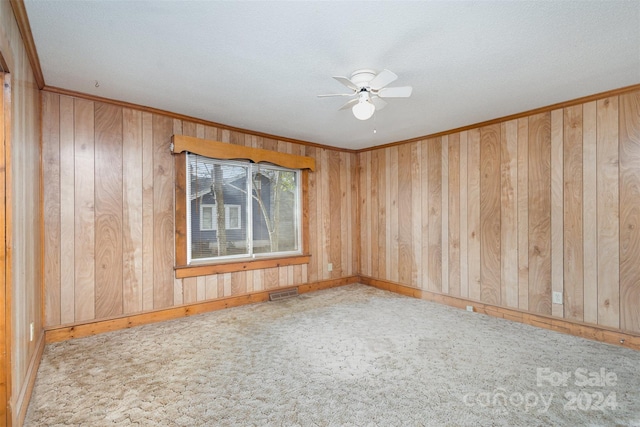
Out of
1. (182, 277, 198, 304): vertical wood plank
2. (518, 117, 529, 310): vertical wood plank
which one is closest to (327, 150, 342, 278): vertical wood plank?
(182, 277, 198, 304): vertical wood plank

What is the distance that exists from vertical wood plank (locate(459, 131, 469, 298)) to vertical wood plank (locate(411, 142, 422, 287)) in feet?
2.02

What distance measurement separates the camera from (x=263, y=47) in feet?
6.98

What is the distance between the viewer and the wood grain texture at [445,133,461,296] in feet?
13.4

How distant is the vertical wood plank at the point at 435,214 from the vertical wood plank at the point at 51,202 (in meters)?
4.34

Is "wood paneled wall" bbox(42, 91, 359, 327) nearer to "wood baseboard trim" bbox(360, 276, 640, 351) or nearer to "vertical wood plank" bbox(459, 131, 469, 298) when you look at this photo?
"wood baseboard trim" bbox(360, 276, 640, 351)

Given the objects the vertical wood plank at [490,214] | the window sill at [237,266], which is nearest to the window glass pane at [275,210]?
the window sill at [237,266]

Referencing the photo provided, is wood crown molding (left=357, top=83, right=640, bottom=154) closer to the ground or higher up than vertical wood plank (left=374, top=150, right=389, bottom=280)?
higher up

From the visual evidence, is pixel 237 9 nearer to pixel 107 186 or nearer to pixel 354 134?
pixel 107 186

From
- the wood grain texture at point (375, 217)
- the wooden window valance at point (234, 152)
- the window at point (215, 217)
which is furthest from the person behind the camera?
the wood grain texture at point (375, 217)

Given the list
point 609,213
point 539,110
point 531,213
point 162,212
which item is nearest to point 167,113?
point 162,212

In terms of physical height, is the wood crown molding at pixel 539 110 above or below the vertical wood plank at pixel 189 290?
above

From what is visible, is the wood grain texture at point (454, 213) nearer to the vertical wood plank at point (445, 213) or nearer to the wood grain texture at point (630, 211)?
the vertical wood plank at point (445, 213)

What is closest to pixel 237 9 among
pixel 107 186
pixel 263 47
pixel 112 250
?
pixel 263 47

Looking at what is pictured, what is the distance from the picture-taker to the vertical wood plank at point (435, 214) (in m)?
4.30
